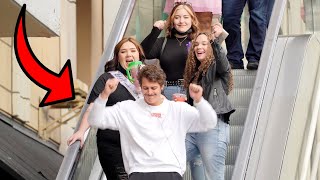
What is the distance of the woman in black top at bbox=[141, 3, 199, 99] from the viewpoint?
8.55m

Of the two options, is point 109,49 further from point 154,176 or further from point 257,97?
point 154,176

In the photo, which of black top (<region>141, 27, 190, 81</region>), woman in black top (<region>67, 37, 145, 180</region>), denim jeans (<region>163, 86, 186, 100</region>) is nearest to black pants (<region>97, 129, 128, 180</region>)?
woman in black top (<region>67, 37, 145, 180</region>)

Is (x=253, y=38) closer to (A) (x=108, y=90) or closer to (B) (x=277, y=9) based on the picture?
(B) (x=277, y=9)

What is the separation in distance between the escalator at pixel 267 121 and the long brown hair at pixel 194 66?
18.3 inches

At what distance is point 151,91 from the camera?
22.8 ft

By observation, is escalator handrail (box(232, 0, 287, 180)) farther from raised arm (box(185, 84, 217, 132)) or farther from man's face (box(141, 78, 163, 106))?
man's face (box(141, 78, 163, 106))

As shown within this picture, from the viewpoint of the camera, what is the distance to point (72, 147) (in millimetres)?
8203

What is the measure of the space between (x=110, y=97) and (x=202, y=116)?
0.92 metres

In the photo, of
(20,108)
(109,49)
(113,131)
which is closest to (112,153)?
(113,131)

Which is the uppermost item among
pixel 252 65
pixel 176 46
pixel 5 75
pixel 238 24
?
pixel 238 24

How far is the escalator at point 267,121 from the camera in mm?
7789

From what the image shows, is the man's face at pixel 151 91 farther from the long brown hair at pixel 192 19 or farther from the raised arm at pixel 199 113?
the long brown hair at pixel 192 19

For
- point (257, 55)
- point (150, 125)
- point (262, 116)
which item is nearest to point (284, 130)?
point (262, 116)

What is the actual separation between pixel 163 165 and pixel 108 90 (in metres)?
0.58
